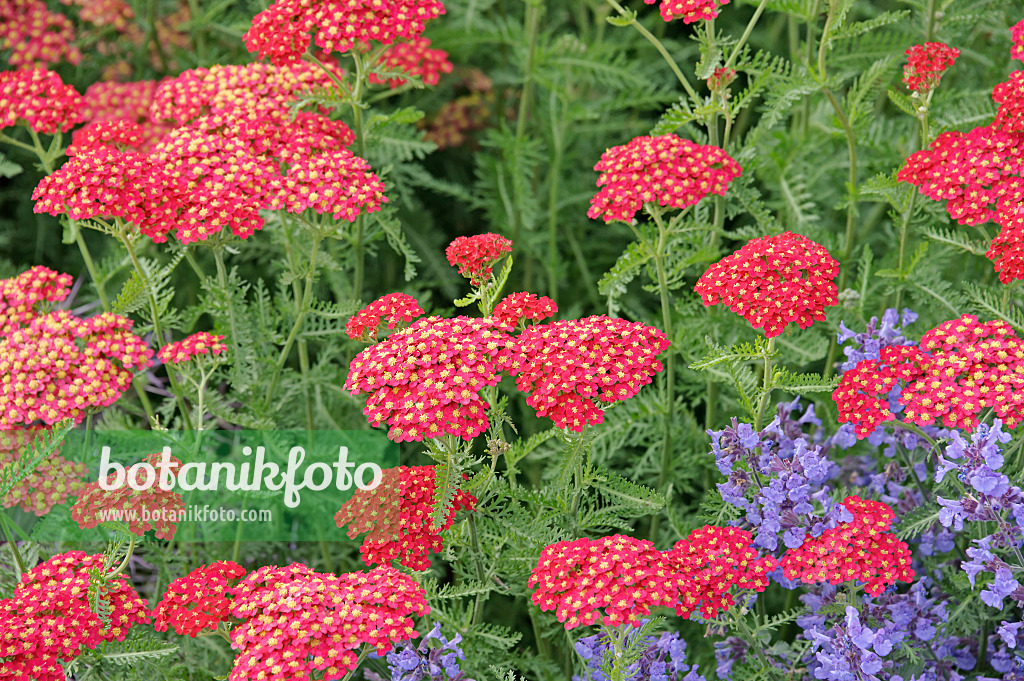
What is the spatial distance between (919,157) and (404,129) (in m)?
1.66

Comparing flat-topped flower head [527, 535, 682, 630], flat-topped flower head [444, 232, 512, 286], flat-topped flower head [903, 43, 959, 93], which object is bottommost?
Answer: flat-topped flower head [527, 535, 682, 630]

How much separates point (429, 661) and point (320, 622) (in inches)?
15.5

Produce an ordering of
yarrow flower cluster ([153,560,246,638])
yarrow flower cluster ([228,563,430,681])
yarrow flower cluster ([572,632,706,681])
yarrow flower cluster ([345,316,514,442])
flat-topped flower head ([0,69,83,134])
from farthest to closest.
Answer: flat-topped flower head ([0,69,83,134]) < yarrow flower cluster ([572,632,706,681]) < yarrow flower cluster ([153,560,246,638]) < yarrow flower cluster ([345,316,514,442]) < yarrow flower cluster ([228,563,430,681])

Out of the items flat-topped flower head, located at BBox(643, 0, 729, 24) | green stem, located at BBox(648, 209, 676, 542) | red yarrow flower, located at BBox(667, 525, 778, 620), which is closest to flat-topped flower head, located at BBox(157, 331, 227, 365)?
green stem, located at BBox(648, 209, 676, 542)

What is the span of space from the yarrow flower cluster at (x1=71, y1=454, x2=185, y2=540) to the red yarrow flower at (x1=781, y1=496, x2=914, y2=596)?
1575mm

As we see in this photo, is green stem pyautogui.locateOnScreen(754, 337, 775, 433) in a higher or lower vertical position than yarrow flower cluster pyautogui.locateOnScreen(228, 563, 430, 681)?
higher

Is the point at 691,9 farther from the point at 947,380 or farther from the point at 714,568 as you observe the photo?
the point at 714,568

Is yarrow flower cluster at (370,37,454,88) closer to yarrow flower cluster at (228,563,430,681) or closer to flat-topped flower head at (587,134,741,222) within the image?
flat-topped flower head at (587,134,741,222)

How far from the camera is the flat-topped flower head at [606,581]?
Answer: 215 centimetres

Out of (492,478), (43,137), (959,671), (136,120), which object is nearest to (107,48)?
(43,137)

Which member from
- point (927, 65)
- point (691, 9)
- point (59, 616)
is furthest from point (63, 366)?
A: point (927, 65)

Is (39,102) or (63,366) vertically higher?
(39,102)

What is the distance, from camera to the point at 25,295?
115 inches

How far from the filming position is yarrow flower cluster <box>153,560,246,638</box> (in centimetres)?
239
